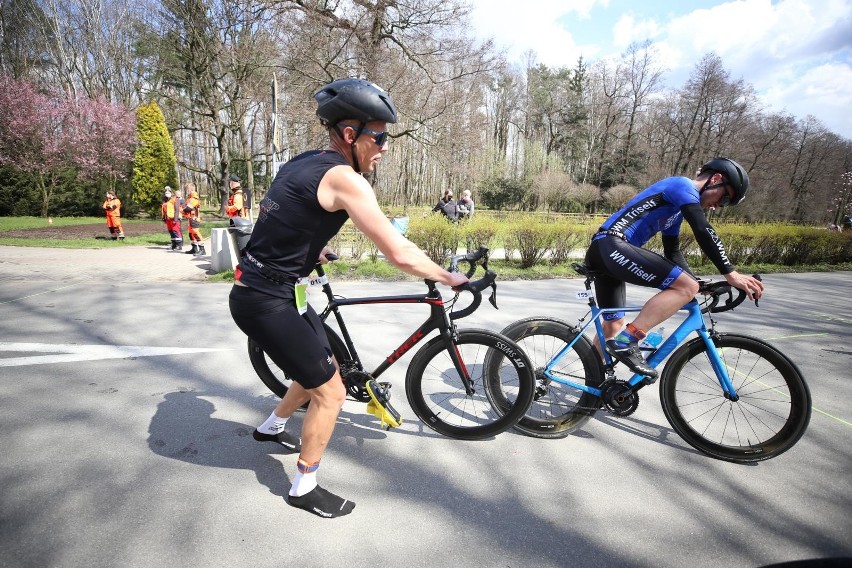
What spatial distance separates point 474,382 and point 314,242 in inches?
59.3

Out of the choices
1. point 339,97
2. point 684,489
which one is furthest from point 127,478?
point 684,489

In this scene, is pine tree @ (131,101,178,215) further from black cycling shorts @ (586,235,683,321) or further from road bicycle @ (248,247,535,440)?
black cycling shorts @ (586,235,683,321)

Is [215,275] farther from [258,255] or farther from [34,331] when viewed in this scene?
[258,255]

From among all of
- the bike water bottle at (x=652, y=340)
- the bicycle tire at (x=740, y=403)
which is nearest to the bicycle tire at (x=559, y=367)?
the bike water bottle at (x=652, y=340)

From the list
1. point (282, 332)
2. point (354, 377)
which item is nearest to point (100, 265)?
point (354, 377)

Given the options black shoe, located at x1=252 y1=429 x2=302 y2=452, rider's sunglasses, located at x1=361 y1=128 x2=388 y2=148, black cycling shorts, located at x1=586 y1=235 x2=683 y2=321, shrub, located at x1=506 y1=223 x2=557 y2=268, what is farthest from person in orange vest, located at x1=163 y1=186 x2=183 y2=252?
black cycling shorts, located at x1=586 y1=235 x2=683 y2=321

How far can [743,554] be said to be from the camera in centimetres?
202

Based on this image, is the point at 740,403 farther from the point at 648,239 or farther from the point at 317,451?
the point at 317,451

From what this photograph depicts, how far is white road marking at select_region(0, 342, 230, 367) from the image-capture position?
396 cm

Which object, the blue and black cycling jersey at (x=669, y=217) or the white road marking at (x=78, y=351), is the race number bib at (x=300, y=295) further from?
the white road marking at (x=78, y=351)

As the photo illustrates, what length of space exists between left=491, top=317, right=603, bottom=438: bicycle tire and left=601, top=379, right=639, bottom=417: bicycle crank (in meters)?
0.06

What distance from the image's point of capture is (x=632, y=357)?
279 centimetres

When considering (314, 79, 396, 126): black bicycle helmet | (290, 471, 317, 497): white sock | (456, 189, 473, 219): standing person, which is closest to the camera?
(314, 79, 396, 126): black bicycle helmet

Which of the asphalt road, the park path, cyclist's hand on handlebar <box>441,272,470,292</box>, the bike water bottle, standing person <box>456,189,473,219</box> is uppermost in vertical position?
standing person <box>456,189,473,219</box>
